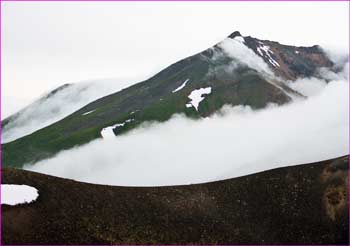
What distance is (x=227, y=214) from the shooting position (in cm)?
7525

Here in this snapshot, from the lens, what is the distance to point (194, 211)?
74.8 meters

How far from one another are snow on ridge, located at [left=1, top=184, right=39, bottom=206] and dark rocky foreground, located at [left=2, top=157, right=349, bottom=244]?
2.59ft

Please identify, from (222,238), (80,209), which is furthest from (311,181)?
(80,209)

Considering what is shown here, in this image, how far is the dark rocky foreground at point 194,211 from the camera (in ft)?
209

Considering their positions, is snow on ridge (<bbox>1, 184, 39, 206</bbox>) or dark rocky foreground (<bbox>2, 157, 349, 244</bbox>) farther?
dark rocky foreground (<bbox>2, 157, 349, 244</bbox>)

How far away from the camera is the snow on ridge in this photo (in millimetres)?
63406

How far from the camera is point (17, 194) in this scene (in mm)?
65125

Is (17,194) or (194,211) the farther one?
(194,211)

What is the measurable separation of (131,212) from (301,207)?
25.4 metres

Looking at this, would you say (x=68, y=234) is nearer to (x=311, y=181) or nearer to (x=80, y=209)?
(x=80, y=209)

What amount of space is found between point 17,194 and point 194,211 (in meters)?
25.0

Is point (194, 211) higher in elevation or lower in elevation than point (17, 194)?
lower

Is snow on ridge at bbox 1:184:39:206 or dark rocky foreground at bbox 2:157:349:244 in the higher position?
snow on ridge at bbox 1:184:39:206

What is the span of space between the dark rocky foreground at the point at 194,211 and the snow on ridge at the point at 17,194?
0.79 meters
